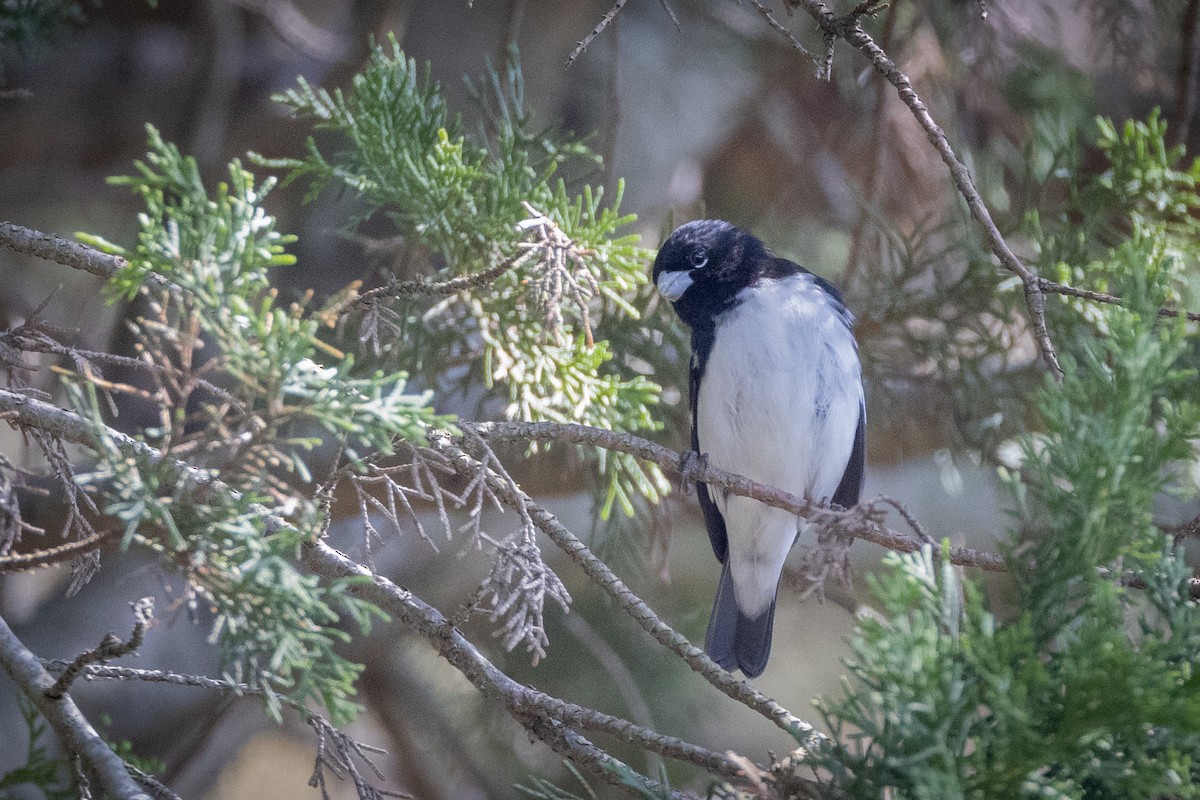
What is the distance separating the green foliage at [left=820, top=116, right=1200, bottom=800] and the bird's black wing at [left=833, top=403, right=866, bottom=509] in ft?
5.60

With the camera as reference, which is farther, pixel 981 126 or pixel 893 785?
pixel 981 126

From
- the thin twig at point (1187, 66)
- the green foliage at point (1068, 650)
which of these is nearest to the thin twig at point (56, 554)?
the green foliage at point (1068, 650)

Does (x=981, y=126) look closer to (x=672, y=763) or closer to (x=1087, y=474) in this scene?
(x=672, y=763)

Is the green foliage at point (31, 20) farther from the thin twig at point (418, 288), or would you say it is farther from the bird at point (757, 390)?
the bird at point (757, 390)

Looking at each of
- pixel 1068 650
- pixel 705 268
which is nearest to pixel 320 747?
pixel 1068 650

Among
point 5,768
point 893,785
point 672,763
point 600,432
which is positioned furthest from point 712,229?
point 5,768

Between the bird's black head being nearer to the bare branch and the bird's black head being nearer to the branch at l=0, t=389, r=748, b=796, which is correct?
the branch at l=0, t=389, r=748, b=796

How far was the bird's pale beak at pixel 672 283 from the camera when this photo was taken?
8.93 feet

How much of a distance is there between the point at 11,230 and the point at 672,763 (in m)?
3.16

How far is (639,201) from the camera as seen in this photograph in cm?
475

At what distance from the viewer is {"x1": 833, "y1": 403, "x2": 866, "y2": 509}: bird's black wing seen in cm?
302

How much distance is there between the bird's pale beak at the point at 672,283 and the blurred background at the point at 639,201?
0.26 m

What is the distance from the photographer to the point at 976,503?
448cm

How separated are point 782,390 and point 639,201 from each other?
2235mm
